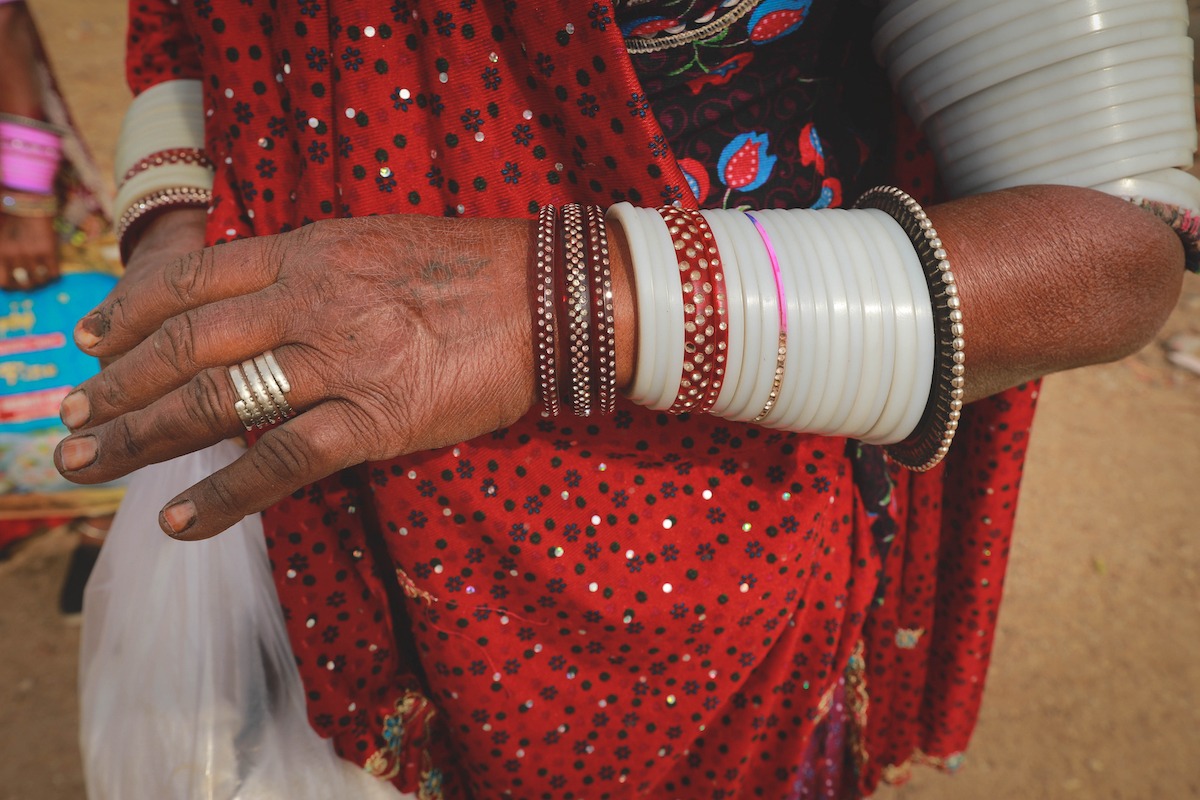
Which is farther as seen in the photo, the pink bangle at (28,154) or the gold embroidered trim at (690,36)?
the pink bangle at (28,154)

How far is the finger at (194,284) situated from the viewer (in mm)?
699

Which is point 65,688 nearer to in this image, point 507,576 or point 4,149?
point 4,149

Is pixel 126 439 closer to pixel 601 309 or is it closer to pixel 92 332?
pixel 92 332

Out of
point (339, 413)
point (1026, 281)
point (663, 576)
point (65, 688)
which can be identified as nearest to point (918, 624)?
point (663, 576)

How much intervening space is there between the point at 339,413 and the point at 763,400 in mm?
415

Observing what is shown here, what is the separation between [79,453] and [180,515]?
0.37 feet

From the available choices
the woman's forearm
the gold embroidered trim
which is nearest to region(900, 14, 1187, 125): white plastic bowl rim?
the woman's forearm

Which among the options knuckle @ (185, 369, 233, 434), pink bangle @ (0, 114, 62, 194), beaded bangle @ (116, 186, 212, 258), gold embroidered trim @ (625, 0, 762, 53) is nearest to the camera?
knuckle @ (185, 369, 233, 434)

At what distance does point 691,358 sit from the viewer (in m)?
0.71

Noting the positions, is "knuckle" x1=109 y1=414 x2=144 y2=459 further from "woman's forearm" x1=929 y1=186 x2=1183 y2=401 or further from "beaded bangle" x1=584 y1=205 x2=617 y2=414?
"woman's forearm" x1=929 y1=186 x2=1183 y2=401

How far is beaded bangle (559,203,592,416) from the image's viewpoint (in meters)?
0.69

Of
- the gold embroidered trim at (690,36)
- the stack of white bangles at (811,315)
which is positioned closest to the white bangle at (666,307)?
the stack of white bangles at (811,315)

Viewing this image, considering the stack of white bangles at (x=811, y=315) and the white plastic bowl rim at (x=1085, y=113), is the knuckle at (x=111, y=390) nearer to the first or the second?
the stack of white bangles at (x=811, y=315)

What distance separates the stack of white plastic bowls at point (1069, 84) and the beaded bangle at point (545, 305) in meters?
0.48
